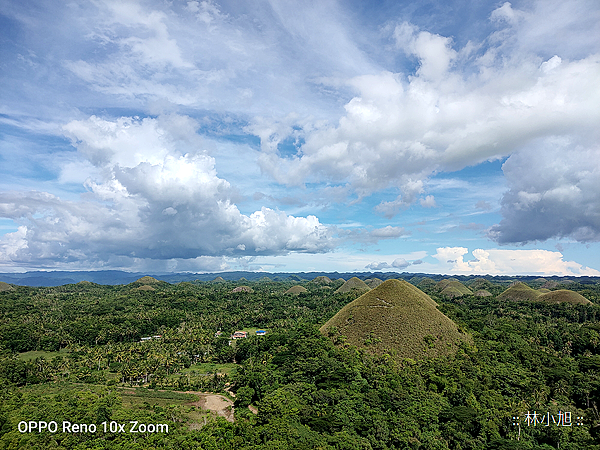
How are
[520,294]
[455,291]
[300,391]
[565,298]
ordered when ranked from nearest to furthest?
[300,391] < [565,298] < [520,294] < [455,291]

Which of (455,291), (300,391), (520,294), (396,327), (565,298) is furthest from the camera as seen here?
(455,291)

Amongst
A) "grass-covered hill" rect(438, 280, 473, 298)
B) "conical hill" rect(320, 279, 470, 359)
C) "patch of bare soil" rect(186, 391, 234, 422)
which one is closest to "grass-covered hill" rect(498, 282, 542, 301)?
"grass-covered hill" rect(438, 280, 473, 298)

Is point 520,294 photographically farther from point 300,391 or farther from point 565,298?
point 300,391

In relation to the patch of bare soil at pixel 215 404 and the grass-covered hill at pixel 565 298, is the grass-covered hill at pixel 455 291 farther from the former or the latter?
the patch of bare soil at pixel 215 404

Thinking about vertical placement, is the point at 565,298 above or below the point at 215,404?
above

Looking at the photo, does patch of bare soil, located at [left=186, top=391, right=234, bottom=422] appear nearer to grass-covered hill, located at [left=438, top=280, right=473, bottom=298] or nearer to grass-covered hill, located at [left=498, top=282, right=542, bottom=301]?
grass-covered hill, located at [left=498, top=282, right=542, bottom=301]

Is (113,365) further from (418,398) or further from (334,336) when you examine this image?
(418,398)

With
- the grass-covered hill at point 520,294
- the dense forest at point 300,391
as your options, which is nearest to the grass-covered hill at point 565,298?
the grass-covered hill at point 520,294

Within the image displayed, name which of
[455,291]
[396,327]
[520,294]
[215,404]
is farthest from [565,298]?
[215,404]
